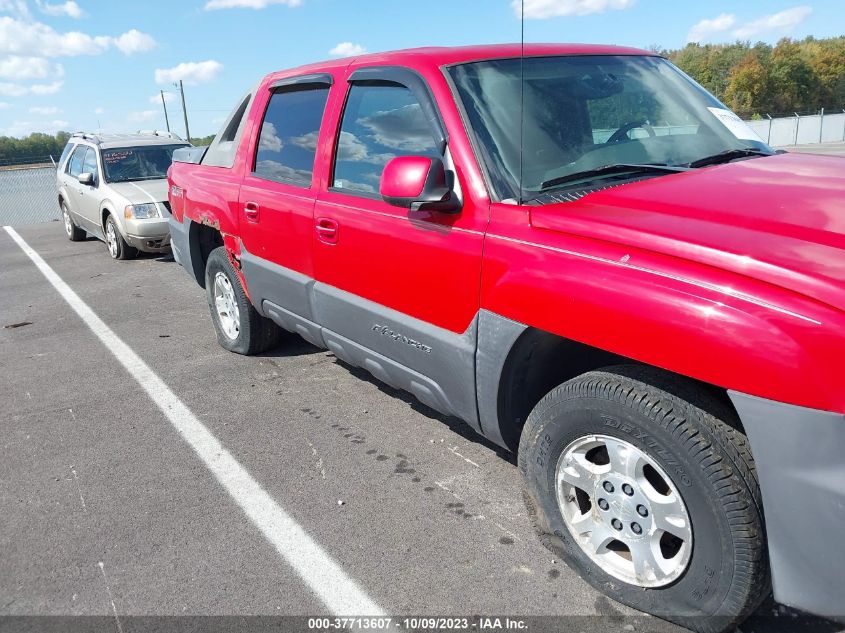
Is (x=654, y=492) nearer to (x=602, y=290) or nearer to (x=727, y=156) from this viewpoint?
(x=602, y=290)

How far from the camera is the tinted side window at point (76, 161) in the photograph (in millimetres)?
10984

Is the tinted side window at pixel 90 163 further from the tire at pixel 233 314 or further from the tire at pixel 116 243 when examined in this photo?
the tire at pixel 233 314

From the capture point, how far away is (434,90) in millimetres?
2979

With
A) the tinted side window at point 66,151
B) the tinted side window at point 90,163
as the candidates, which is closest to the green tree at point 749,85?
the tinted side window at point 66,151

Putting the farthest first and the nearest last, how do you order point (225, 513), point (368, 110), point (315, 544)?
point (368, 110) → point (225, 513) → point (315, 544)

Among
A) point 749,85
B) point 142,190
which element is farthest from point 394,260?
point 749,85

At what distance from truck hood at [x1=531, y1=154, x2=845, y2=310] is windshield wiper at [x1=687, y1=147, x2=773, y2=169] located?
0.14 metres

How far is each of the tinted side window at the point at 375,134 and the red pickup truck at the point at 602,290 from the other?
0.05 feet

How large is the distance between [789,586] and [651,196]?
1307mm

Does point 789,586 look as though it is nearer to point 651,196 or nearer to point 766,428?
point 766,428

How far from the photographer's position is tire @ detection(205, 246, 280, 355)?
16.1 ft

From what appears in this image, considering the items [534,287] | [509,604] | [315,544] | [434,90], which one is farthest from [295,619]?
[434,90]

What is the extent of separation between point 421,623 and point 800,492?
1320 mm

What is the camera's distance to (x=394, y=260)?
10.1ft
